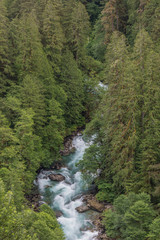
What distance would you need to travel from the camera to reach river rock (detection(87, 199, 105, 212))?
77.0ft

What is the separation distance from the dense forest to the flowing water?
178cm

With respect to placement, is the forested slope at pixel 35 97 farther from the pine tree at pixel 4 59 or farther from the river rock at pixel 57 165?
the river rock at pixel 57 165

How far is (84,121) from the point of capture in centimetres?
3775

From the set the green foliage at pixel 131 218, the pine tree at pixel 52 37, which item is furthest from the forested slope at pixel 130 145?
the pine tree at pixel 52 37

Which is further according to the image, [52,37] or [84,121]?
[84,121]

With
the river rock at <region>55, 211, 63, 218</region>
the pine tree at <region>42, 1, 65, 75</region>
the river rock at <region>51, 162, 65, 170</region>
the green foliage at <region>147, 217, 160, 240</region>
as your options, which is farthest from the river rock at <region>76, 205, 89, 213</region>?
the pine tree at <region>42, 1, 65, 75</region>

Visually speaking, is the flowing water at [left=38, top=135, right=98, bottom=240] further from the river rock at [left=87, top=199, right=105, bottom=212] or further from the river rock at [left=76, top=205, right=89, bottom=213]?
the river rock at [left=87, top=199, right=105, bottom=212]

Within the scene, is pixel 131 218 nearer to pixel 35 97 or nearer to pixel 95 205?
pixel 95 205

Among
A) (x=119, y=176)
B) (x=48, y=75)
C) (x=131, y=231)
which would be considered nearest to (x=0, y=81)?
(x=48, y=75)

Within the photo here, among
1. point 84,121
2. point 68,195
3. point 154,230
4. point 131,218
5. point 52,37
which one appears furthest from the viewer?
point 84,121

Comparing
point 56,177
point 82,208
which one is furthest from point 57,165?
point 82,208

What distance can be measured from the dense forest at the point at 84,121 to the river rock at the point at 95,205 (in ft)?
1.85

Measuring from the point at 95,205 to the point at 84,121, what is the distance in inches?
632

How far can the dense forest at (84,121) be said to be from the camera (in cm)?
1823
